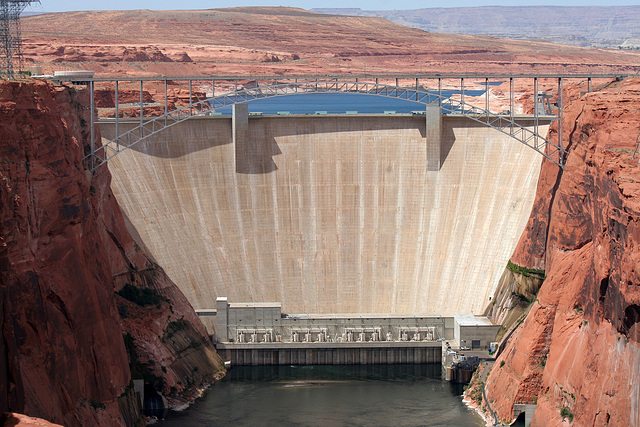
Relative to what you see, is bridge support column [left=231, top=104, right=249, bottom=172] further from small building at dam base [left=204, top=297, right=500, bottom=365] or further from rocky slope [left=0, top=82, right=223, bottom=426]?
rocky slope [left=0, top=82, right=223, bottom=426]

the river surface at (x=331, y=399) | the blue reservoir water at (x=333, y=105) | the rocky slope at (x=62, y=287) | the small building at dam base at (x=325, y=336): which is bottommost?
the river surface at (x=331, y=399)

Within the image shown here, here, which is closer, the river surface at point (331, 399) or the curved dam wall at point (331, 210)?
the river surface at point (331, 399)

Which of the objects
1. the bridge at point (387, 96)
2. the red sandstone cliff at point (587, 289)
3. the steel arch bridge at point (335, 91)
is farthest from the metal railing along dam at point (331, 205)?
the red sandstone cliff at point (587, 289)

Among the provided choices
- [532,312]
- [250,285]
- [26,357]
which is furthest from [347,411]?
[26,357]

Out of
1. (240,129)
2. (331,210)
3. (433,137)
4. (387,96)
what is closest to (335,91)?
(387,96)

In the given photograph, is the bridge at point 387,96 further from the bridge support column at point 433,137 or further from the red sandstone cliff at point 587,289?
the red sandstone cliff at point 587,289

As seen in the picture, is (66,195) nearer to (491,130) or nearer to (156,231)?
(156,231)

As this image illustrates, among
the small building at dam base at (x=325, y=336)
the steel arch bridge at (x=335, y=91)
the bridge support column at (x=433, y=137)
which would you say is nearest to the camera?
the steel arch bridge at (x=335, y=91)
